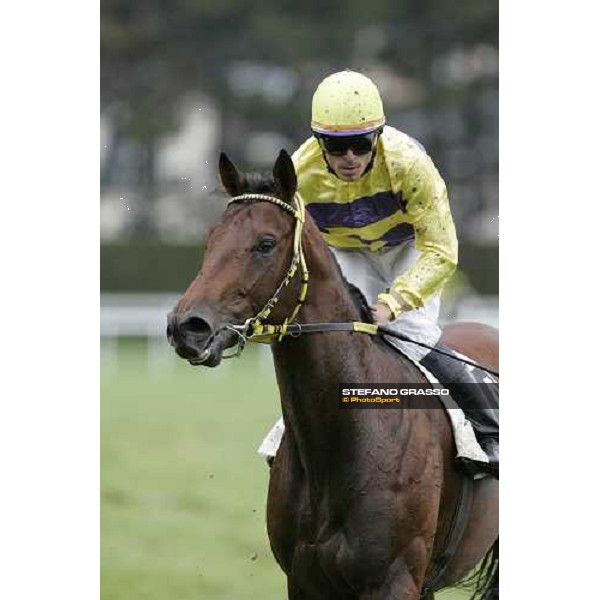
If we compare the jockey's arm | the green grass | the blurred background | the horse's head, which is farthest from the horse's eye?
the green grass

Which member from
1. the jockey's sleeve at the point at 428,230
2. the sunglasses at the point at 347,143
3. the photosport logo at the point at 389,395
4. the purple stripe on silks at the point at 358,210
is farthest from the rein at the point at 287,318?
the purple stripe on silks at the point at 358,210

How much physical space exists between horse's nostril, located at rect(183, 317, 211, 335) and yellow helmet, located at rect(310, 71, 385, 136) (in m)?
0.92

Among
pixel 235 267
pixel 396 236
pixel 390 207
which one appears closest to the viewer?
pixel 235 267

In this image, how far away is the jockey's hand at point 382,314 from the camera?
4488 millimetres

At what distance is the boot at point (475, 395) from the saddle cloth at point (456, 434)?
74mm

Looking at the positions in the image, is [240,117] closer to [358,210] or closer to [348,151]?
[358,210]

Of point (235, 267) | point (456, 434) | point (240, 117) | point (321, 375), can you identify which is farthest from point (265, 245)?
point (240, 117)

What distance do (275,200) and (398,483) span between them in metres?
0.98

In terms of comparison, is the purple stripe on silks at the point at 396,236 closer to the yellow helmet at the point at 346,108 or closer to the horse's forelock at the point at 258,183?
the yellow helmet at the point at 346,108

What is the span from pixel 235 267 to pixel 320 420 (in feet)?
2.02

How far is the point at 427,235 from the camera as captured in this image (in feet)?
15.5
